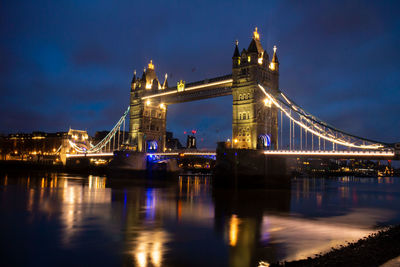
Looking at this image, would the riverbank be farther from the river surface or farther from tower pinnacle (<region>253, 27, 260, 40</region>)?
tower pinnacle (<region>253, 27, 260, 40</region>)

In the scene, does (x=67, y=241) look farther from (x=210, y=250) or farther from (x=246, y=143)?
(x=246, y=143)

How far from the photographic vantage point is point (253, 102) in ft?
126

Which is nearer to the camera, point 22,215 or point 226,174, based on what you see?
point 22,215

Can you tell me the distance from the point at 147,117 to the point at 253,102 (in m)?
22.6

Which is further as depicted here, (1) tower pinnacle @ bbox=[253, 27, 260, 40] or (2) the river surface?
(1) tower pinnacle @ bbox=[253, 27, 260, 40]

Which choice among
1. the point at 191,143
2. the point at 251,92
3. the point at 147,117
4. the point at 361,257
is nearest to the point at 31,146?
the point at 147,117

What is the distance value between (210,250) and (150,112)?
1782 inches

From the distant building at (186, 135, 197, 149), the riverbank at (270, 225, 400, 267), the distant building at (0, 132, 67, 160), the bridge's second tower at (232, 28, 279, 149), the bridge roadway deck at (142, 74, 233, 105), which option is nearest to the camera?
the riverbank at (270, 225, 400, 267)

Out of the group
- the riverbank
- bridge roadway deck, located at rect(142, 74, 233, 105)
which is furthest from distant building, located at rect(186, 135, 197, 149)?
the riverbank

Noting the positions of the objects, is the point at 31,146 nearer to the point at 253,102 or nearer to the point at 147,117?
the point at 147,117

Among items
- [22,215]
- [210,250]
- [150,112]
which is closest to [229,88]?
[150,112]

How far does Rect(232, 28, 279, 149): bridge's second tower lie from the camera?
38.2m

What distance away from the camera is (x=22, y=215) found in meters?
18.6

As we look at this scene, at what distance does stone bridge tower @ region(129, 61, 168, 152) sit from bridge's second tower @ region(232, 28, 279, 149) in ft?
58.1
